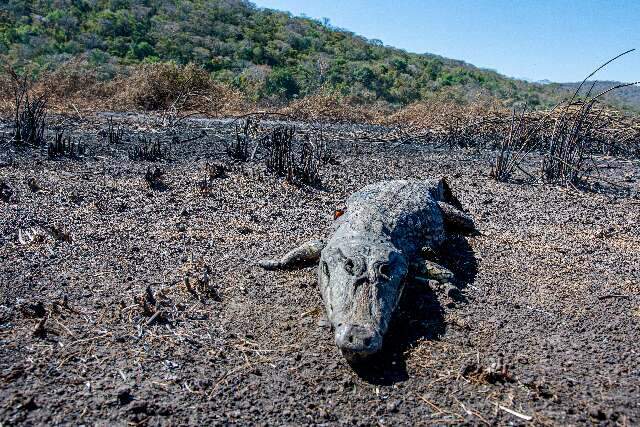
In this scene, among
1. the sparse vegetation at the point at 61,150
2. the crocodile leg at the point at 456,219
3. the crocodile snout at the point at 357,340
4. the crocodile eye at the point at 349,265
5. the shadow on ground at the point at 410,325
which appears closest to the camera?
the crocodile snout at the point at 357,340

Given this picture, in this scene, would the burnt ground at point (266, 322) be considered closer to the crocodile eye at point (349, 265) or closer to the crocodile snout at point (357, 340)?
the crocodile snout at point (357, 340)

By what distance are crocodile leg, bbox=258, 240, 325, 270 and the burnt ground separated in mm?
146

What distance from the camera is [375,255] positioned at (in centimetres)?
357

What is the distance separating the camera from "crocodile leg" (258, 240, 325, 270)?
4.27m

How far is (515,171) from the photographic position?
30.4 ft

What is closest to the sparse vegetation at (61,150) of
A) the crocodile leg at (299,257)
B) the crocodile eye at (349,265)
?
the crocodile leg at (299,257)

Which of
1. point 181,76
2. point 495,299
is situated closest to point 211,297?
point 495,299

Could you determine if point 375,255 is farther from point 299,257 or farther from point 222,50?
point 222,50

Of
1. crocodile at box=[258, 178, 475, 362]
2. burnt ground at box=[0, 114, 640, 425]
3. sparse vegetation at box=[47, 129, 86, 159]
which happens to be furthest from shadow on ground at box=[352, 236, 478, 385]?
sparse vegetation at box=[47, 129, 86, 159]

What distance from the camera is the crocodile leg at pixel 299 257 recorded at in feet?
14.0

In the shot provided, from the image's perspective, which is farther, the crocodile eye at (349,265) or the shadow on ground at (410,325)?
the crocodile eye at (349,265)

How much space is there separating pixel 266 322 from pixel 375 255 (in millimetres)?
851

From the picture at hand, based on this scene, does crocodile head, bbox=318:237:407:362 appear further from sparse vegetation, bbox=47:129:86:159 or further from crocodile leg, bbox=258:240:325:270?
sparse vegetation, bbox=47:129:86:159

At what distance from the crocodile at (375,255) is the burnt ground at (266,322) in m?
0.20
